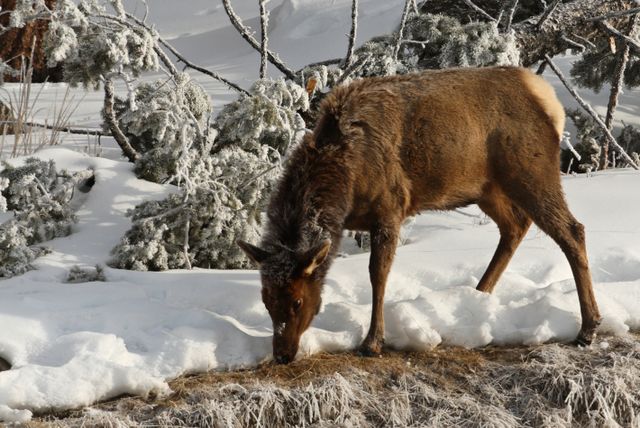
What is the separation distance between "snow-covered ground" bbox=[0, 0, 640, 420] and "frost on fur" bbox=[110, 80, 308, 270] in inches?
12.4

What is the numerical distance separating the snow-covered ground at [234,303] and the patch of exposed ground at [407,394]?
0.48ft

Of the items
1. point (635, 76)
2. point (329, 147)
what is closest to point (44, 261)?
point (329, 147)

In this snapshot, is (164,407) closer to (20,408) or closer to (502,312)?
(20,408)

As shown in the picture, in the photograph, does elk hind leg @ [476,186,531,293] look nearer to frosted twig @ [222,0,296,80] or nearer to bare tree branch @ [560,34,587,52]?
frosted twig @ [222,0,296,80]

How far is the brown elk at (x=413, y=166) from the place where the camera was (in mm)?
4727

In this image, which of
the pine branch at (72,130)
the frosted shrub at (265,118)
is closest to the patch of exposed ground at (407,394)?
the frosted shrub at (265,118)

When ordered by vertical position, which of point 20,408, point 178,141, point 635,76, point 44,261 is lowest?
point 20,408

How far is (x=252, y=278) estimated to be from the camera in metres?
5.37

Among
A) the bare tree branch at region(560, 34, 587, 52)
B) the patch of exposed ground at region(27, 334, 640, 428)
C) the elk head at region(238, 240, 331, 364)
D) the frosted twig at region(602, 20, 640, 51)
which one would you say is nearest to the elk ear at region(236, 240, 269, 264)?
the elk head at region(238, 240, 331, 364)

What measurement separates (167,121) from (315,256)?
2.20 meters

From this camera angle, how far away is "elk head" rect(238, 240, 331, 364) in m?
4.46

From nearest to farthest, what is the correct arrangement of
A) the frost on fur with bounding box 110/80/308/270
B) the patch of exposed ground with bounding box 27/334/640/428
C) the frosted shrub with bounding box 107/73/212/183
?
1. the patch of exposed ground with bounding box 27/334/640/428
2. the frost on fur with bounding box 110/80/308/270
3. the frosted shrub with bounding box 107/73/212/183

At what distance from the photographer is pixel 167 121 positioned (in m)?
6.08

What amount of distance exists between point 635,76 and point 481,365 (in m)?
8.22
